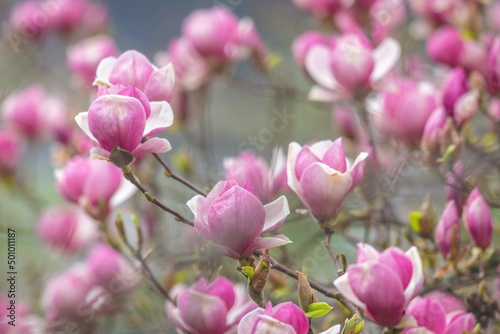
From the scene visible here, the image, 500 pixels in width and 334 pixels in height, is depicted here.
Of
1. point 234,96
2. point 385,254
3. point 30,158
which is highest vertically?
point 385,254

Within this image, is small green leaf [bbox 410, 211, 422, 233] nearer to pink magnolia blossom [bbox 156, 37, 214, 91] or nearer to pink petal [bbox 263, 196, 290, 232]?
pink petal [bbox 263, 196, 290, 232]

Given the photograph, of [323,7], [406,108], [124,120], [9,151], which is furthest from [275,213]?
[9,151]

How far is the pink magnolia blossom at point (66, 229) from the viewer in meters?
0.91

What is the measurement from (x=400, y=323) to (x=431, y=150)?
199mm

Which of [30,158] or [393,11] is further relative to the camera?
[30,158]

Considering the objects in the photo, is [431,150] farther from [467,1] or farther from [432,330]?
[467,1]

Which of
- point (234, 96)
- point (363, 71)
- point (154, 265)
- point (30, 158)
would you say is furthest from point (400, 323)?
point (234, 96)

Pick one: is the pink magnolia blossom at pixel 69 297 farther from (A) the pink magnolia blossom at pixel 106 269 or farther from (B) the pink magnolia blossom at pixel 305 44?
(B) the pink magnolia blossom at pixel 305 44

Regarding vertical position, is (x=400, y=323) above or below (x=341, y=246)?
above

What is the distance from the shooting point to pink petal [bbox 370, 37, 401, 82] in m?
0.66

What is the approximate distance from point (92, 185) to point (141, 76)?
22 centimetres

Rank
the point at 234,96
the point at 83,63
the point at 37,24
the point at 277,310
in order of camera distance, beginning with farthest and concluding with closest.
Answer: the point at 234,96 < the point at 37,24 < the point at 83,63 < the point at 277,310

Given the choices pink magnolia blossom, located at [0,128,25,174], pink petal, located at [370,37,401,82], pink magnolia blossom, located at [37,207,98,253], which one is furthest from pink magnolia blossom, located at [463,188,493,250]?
pink magnolia blossom, located at [0,128,25,174]

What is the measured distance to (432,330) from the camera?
43 centimetres
